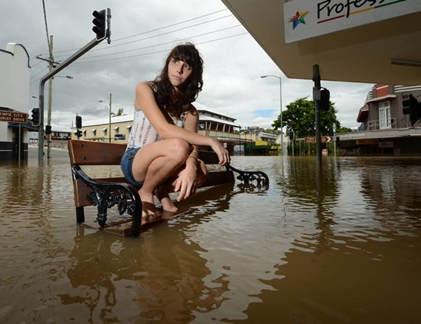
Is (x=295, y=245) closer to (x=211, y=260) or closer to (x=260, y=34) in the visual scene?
(x=211, y=260)

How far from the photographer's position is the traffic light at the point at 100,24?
8.70 meters

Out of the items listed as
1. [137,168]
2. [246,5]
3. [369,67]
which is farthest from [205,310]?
[369,67]

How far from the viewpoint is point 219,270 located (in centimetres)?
131

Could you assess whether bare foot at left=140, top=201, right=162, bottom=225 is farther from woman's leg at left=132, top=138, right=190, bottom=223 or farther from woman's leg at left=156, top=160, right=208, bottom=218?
woman's leg at left=156, top=160, right=208, bottom=218

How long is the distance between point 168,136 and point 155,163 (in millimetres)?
216

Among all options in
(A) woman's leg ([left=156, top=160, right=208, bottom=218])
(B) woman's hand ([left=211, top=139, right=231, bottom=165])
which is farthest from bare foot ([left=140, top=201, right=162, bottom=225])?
(B) woman's hand ([left=211, top=139, right=231, bottom=165])

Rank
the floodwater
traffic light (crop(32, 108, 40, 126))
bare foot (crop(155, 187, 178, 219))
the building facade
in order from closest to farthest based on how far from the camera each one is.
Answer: the floodwater → bare foot (crop(155, 187, 178, 219)) → traffic light (crop(32, 108, 40, 126)) → the building facade

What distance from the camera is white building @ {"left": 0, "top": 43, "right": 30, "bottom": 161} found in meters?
17.9

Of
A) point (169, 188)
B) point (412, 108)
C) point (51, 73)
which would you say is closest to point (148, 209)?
point (169, 188)

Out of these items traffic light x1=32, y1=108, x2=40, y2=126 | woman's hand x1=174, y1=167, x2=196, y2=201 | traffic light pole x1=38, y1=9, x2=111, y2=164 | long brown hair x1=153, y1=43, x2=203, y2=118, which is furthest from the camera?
traffic light x1=32, y1=108, x2=40, y2=126

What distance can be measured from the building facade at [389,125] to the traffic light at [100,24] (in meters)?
26.6

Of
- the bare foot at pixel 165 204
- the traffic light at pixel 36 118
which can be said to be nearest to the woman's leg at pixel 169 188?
the bare foot at pixel 165 204

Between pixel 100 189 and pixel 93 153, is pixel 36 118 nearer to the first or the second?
pixel 93 153

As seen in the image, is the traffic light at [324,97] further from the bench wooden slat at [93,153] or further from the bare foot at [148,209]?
the bare foot at [148,209]
